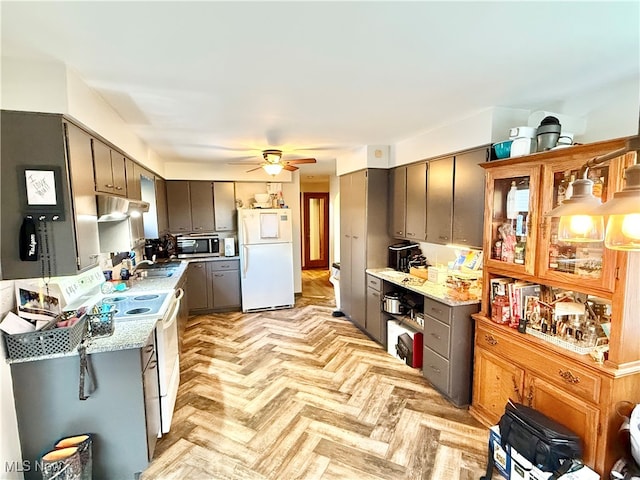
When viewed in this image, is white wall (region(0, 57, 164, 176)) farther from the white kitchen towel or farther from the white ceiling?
the white kitchen towel

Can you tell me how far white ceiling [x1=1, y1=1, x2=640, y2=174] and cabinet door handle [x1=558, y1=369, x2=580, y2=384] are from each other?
1793 mm

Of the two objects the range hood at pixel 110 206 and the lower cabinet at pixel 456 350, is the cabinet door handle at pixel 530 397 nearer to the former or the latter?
the lower cabinet at pixel 456 350

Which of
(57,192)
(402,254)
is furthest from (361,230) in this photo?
(57,192)

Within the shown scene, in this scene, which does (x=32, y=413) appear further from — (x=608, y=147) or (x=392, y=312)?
(x=608, y=147)

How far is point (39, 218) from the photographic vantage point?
1.72 meters

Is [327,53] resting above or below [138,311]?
above

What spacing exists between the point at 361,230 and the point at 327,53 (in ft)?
8.94

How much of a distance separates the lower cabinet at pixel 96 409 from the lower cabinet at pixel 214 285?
311 cm

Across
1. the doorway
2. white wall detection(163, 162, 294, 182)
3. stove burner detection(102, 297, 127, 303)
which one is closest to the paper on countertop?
stove burner detection(102, 297, 127, 303)

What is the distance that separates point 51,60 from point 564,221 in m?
2.83

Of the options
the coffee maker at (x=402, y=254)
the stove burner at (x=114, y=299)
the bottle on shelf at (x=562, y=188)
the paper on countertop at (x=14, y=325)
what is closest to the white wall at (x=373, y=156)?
the coffee maker at (x=402, y=254)

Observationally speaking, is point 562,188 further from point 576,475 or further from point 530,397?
point 576,475

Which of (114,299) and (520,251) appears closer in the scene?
(520,251)

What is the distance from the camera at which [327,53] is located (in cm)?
164
